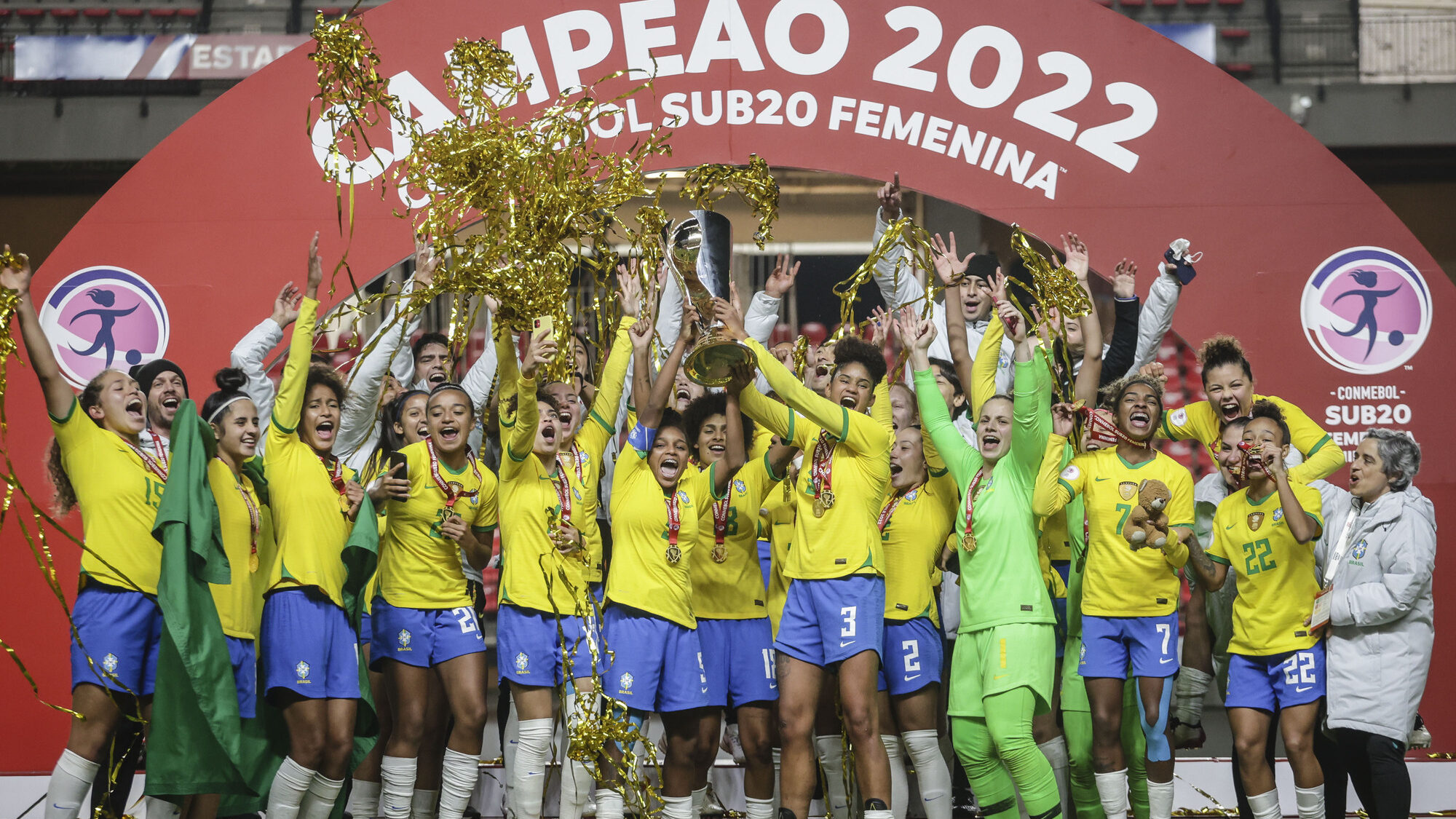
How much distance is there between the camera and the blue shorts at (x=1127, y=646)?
549 centimetres

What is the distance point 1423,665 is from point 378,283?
547 cm

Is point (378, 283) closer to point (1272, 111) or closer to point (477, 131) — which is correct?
point (477, 131)

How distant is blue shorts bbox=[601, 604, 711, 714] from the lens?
5.26 meters

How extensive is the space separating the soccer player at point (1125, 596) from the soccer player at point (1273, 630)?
22 centimetres

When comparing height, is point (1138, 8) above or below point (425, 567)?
above

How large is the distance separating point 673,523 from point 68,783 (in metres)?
2.34

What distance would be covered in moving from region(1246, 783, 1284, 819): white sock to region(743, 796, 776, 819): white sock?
1.88 m

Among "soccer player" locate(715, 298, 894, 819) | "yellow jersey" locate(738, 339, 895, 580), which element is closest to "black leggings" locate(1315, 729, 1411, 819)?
"soccer player" locate(715, 298, 894, 819)

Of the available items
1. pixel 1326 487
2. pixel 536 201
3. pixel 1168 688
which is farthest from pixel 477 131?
pixel 1326 487

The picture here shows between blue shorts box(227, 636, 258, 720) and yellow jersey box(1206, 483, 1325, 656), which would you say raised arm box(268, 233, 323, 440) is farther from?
yellow jersey box(1206, 483, 1325, 656)

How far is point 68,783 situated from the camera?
4.90 m

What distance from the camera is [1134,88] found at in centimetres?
738

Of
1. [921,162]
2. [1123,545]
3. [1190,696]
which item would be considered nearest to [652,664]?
[1123,545]

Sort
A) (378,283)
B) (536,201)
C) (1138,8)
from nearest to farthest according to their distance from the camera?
(536,201) → (378,283) → (1138,8)
